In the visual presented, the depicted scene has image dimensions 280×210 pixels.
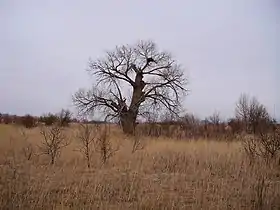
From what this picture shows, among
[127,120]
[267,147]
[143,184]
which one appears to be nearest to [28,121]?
[127,120]

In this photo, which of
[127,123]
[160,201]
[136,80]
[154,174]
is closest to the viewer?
[160,201]

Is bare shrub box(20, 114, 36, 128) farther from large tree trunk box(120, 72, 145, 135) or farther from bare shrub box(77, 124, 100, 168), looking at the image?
bare shrub box(77, 124, 100, 168)

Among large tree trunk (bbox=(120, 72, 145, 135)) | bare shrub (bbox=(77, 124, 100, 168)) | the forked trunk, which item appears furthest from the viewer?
large tree trunk (bbox=(120, 72, 145, 135))

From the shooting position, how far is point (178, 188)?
5.98 meters

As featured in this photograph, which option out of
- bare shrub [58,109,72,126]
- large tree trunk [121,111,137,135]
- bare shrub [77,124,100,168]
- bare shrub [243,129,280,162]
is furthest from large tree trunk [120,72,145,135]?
bare shrub [243,129,280,162]

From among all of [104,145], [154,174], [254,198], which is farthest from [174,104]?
[254,198]

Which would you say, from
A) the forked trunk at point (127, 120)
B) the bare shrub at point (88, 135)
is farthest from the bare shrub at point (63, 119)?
the forked trunk at point (127, 120)

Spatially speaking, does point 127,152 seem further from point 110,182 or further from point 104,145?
point 110,182

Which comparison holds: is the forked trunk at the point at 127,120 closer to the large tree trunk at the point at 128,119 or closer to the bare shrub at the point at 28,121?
the large tree trunk at the point at 128,119

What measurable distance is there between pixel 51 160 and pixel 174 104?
638 inches

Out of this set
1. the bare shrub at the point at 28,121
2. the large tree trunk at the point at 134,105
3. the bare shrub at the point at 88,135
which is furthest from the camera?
the large tree trunk at the point at 134,105

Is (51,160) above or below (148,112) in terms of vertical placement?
below

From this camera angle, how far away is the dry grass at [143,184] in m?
4.84

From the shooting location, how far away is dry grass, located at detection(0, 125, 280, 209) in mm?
4844
